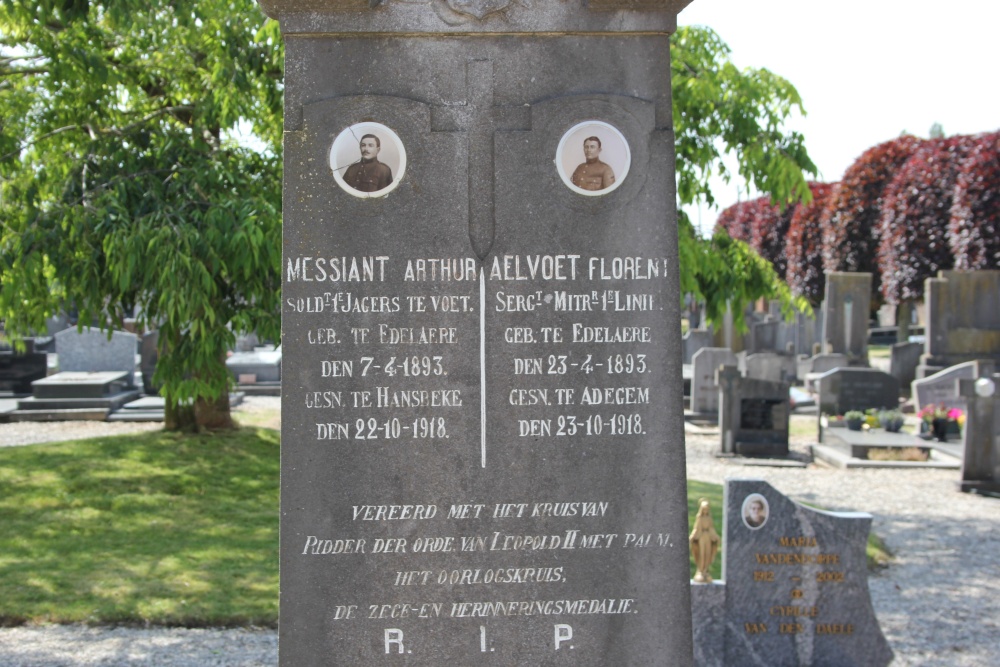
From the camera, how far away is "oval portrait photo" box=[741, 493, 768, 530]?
21.0 feet

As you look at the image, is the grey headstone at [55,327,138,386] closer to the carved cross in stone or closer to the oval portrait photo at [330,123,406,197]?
the oval portrait photo at [330,123,406,197]

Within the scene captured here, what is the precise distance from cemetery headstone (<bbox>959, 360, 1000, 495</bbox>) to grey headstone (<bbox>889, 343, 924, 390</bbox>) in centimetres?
1155

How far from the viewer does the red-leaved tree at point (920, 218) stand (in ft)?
113

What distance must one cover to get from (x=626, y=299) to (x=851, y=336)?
2609 centimetres

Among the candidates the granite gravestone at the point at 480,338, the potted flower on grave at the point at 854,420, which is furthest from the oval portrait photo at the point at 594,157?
the potted flower on grave at the point at 854,420

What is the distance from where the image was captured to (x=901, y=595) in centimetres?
855

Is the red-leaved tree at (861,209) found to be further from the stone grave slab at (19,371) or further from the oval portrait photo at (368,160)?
the oval portrait photo at (368,160)

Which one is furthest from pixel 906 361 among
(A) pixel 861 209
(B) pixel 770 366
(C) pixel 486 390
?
(C) pixel 486 390

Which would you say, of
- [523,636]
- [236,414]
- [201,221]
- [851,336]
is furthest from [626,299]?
[851,336]

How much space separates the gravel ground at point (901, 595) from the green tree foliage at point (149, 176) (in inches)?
80.7

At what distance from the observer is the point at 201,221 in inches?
321

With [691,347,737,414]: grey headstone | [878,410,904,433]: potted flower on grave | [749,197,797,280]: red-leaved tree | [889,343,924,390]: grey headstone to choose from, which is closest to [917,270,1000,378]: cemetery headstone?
[889,343,924,390]: grey headstone

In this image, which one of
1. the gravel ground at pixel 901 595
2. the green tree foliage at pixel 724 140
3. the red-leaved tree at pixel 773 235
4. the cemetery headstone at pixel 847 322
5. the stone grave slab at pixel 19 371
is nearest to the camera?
the gravel ground at pixel 901 595

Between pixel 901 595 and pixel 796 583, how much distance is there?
272 centimetres
